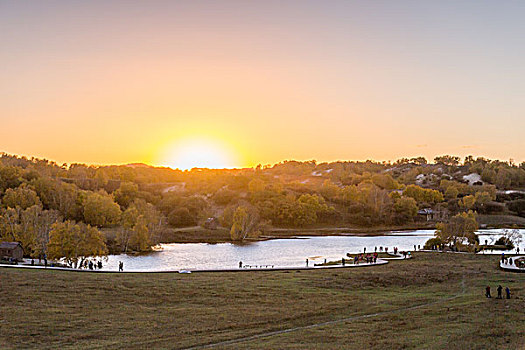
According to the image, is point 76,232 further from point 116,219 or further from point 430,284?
point 116,219

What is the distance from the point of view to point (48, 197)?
339ft

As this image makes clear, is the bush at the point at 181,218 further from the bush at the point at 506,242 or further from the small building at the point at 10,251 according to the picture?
the bush at the point at 506,242

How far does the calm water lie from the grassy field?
1519 centimetres

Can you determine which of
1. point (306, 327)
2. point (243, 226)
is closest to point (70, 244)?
point (306, 327)

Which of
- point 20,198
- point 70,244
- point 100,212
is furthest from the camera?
point 100,212

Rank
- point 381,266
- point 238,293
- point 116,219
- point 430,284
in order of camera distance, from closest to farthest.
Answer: point 238,293
point 430,284
point 381,266
point 116,219

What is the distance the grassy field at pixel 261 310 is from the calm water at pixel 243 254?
1519 cm

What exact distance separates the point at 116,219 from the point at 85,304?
2795 inches

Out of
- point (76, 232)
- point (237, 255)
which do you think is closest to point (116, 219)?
point (237, 255)

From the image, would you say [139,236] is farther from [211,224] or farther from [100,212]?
[211,224]

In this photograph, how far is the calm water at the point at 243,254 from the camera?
196ft

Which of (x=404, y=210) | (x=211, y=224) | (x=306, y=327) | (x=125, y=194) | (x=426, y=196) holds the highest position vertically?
(x=426, y=196)

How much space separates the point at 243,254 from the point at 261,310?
43.2 metres

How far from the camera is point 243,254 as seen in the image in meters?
74.1
